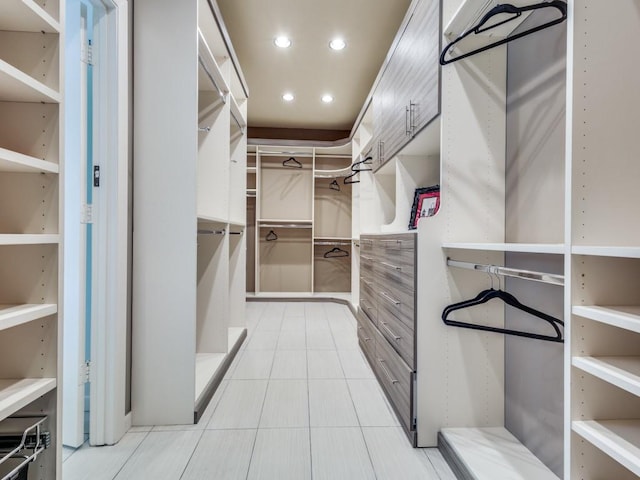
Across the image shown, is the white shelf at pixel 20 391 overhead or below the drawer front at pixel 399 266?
below

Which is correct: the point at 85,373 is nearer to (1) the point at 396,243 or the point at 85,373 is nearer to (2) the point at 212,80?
(1) the point at 396,243

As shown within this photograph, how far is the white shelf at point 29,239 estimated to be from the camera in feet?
2.98

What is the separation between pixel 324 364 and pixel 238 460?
1240mm

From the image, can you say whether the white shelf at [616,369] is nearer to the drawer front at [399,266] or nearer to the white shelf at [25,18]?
the drawer front at [399,266]

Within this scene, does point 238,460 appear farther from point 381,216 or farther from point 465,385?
point 381,216

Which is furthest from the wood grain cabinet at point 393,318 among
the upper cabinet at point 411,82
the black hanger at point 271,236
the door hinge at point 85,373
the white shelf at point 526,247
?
the black hanger at point 271,236

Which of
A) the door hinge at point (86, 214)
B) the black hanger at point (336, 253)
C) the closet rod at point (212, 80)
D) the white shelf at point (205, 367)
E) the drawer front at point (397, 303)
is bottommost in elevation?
the white shelf at point (205, 367)

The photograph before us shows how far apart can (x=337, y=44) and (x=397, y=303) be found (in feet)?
8.61

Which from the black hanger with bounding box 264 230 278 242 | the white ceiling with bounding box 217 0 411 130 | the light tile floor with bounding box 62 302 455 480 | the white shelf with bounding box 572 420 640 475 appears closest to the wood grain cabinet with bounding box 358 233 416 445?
the light tile floor with bounding box 62 302 455 480

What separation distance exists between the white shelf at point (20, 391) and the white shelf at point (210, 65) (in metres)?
1.85

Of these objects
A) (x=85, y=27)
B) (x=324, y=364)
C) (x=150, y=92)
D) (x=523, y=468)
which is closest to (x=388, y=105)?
(x=150, y=92)

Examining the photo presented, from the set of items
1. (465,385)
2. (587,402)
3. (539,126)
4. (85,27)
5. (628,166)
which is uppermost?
(85,27)

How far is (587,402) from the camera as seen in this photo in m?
0.85

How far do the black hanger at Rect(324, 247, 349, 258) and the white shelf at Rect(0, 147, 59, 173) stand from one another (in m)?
4.60
